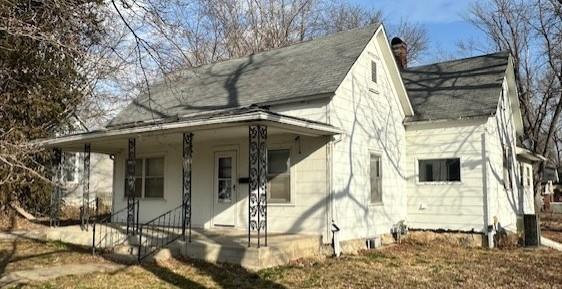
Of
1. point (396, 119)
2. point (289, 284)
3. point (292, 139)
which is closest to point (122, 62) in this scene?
point (289, 284)

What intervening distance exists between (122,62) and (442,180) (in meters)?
10.5

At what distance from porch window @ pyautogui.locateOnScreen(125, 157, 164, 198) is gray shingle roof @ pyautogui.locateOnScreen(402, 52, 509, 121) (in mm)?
7805

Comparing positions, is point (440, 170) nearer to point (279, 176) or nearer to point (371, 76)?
point (371, 76)

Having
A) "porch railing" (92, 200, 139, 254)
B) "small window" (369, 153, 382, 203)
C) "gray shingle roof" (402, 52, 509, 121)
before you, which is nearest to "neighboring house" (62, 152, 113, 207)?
"porch railing" (92, 200, 139, 254)

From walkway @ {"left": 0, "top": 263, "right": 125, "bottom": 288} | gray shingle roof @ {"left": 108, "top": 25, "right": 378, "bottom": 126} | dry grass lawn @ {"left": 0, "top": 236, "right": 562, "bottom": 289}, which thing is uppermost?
gray shingle roof @ {"left": 108, "top": 25, "right": 378, "bottom": 126}

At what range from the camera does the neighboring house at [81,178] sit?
2457 cm

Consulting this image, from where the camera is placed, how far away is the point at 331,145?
1164cm

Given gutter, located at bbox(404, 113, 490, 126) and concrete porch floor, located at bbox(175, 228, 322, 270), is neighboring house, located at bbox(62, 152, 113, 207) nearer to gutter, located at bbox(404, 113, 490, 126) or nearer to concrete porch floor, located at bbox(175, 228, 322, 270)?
concrete porch floor, located at bbox(175, 228, 322, 270)

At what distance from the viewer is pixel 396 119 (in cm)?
1509

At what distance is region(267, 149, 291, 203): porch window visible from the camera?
12.2 metres

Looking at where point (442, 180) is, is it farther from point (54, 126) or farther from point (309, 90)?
point (54, 126)

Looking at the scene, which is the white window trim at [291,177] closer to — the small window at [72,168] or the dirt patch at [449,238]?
the dirt patch at [449,238]

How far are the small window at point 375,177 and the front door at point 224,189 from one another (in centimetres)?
369

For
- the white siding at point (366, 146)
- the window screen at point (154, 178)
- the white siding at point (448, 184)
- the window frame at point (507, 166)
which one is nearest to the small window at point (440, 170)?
the white siding at point (448, 184)
